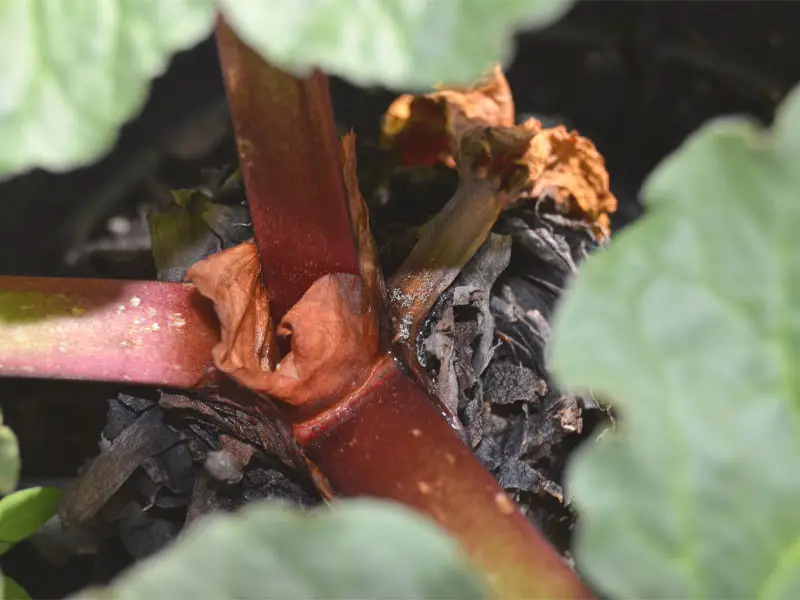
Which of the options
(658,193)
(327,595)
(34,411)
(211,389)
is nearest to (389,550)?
(327,595)

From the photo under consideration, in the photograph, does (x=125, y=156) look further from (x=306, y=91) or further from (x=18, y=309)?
(x=306, y=91)

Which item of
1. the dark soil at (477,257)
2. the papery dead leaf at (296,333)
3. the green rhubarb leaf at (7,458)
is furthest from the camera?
the dark soil at (477,257)

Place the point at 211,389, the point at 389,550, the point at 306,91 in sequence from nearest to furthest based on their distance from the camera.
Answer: the point at 389,550, the point at 306,91, the point at 211,389

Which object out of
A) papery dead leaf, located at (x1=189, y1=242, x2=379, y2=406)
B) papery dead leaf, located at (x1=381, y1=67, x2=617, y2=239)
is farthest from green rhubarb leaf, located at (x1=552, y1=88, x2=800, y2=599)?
papery dead leaf, located at (x1=381, y1=67, x2=617, y2=239)

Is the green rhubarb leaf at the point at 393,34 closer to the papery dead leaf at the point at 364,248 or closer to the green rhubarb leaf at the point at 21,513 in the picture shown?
the papery dead leaf at the point at 364,248

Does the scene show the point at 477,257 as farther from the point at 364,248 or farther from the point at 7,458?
the point at 7,458

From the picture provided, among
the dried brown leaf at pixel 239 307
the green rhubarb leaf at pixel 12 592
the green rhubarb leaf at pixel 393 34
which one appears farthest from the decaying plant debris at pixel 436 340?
the green rhubarb leaf at pixel 393 34
